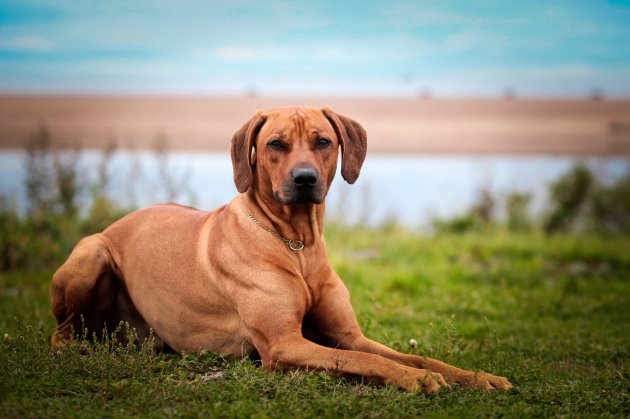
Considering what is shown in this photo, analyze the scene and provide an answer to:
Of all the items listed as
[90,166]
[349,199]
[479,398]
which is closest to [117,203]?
[90,166]

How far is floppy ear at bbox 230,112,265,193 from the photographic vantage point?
16.6 ft

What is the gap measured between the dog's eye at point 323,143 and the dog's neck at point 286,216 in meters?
0.43

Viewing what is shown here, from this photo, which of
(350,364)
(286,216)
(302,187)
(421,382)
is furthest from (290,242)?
(421,382)

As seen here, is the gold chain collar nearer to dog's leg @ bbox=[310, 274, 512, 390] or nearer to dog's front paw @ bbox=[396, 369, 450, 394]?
dog's leg @ bbox=[310, 274, 512, 390]

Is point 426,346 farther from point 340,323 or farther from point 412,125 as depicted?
point 412,125

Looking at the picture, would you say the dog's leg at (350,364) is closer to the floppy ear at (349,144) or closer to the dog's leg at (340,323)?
the dog's leg at (340,323)

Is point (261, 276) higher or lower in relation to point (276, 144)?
lower

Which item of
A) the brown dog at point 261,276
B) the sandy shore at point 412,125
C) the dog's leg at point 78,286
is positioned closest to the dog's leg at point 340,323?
the brown dog at point 261,276

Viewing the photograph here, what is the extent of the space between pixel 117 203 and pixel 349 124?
6462 millimetres

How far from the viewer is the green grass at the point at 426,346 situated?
421 centimetres

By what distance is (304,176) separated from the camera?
4.75 m

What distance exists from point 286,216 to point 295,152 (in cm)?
48

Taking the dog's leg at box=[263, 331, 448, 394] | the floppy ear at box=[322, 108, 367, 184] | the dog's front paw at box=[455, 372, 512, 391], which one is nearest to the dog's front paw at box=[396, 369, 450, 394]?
the dog's leg at box=[263, 331, 448, 394]

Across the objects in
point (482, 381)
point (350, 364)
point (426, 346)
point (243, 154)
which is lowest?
point (426, 346)
